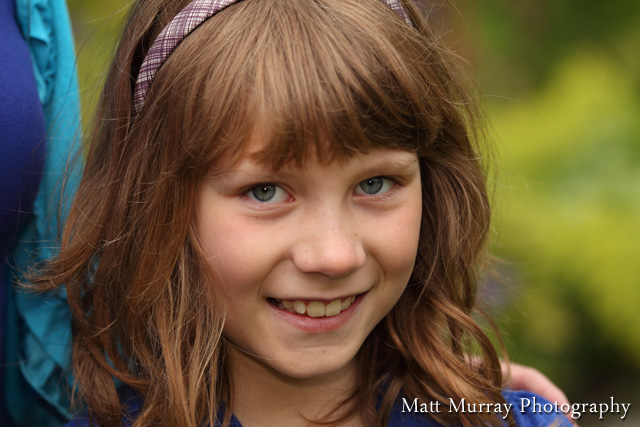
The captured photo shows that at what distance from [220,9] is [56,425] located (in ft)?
3.90

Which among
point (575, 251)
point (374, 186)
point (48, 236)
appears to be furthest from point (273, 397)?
point (575, 251)

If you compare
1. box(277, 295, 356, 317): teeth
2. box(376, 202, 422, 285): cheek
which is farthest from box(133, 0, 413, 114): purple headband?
box(277, 295, 356, 317): teeth

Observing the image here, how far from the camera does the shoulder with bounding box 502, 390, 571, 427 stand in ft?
6.48

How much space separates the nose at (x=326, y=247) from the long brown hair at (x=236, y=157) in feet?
0.43

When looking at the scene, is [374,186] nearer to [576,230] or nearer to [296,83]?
[296,83]

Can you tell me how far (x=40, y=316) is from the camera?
6.55ft

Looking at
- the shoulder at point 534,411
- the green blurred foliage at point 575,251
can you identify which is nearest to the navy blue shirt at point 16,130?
the shoulder at point 534,411

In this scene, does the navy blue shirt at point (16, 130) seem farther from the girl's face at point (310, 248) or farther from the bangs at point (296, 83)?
the girl's face at point (310, 248)

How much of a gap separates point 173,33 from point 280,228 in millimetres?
507

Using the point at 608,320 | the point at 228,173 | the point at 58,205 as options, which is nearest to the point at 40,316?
the point at 58,205

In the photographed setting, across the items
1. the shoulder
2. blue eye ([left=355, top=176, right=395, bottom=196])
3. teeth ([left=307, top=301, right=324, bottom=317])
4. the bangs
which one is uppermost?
the bangs

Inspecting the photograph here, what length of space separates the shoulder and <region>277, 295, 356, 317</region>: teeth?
0.59 metres

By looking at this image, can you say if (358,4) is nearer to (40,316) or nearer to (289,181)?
(289,181)

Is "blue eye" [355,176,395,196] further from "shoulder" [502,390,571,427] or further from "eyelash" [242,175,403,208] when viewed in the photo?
"shoulder" [502,390,571,427]
